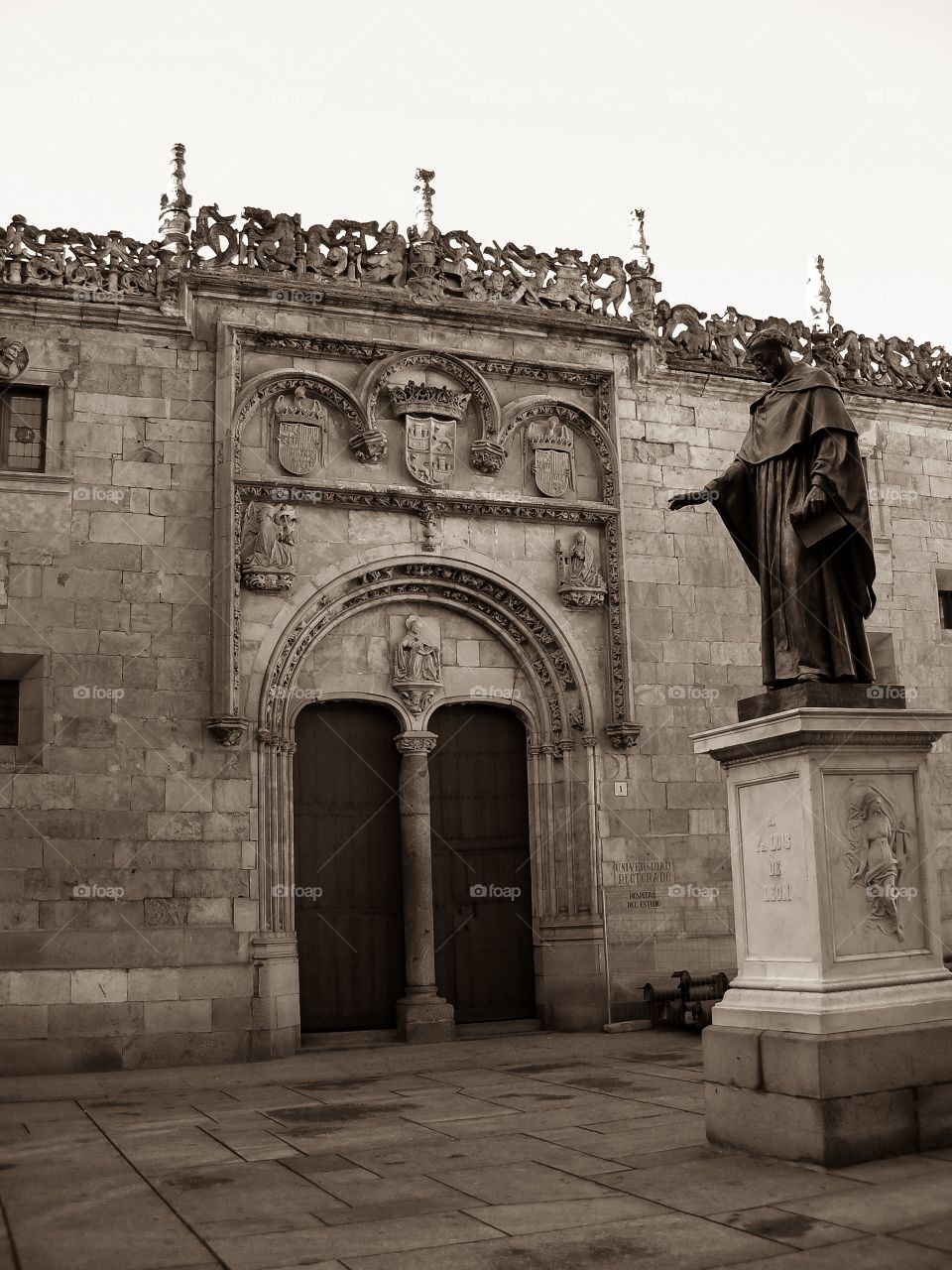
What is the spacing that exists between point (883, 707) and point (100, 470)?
28.5ft

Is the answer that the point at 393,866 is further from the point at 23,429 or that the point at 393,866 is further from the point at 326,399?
the point at 23,429

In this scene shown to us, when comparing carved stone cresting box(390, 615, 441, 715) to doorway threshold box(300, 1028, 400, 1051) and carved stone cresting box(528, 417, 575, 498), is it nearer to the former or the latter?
carved stone cresting box(528, 417, 575, 498)

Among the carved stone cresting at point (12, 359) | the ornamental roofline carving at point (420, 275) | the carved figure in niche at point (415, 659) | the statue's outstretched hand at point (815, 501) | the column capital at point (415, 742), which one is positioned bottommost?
the column capital at point (415, 742)

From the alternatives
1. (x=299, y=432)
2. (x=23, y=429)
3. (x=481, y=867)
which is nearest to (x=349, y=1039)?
(x=481, y=867)

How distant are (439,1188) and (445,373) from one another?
9987 mm

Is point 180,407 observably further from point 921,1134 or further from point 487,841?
point 921,1134

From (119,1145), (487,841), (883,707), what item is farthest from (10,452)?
(883,707)

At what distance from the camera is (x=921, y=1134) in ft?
20.6

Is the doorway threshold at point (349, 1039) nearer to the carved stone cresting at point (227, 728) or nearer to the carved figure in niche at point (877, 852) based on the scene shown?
the carved stone cresting at point (227, 728)

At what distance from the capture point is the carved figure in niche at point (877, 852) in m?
6.66

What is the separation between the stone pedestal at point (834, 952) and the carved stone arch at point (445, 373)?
789 cm

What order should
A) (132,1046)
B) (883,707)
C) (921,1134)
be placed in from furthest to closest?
Answer: (132,1046)
(883,707)
(921,1134)

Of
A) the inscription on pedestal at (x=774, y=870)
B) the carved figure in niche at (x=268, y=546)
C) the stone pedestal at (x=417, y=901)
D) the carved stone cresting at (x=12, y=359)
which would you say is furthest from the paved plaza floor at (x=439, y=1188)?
the carved stone cresting at (x=12, y=359)

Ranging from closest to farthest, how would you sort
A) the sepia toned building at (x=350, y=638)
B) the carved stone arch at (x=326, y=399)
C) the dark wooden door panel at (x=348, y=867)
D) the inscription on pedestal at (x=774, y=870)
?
the inscription on pedestal at (x=774, y=870) < the sepia toned building at (x=350, y=638) < the dark wooden door panel at (x=348, y=867) < the carved stone arch at (x=326, y=399)
